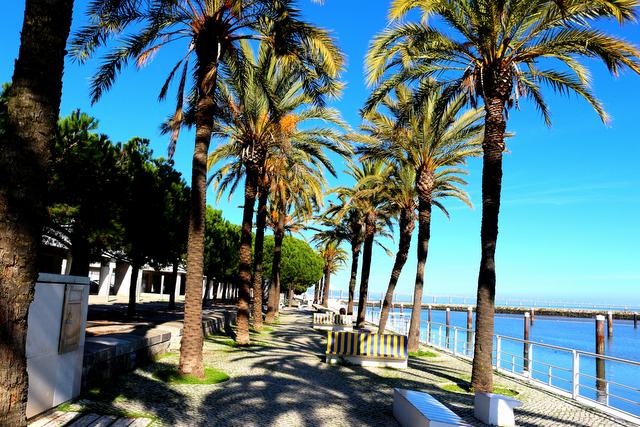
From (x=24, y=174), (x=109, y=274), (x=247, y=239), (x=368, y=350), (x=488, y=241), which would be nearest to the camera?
(x=24, y=174)

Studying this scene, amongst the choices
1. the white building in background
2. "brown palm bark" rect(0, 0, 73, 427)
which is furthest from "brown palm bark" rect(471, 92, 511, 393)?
the white building in background

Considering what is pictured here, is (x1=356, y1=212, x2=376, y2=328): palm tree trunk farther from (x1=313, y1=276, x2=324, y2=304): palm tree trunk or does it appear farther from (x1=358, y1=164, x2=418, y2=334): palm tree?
(x1=313, y1=276, x2=324, y2=304): palm tree trunk

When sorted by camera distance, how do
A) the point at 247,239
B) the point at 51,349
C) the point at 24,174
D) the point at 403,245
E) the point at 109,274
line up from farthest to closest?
the point at 109,274, the point at 403,245, the point at 247,239, the point at 51,349, the point at 24,174

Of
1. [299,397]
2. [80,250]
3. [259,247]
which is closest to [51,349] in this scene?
[299,397]

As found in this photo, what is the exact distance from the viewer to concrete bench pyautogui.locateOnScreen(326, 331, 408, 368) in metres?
14.2

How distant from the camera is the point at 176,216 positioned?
2053cm

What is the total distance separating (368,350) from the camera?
1429 cm

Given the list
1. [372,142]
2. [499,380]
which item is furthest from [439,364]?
[372,142]

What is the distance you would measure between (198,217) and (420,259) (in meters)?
10.3

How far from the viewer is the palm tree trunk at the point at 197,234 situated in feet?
34.0

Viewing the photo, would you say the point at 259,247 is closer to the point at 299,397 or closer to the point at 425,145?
the point at 425,145

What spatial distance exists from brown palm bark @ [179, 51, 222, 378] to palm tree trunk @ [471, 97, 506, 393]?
6.01 m

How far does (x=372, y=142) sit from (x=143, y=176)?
→ 8683 mm

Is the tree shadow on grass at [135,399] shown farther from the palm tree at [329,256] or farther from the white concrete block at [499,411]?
the palm tree at [329,256]
